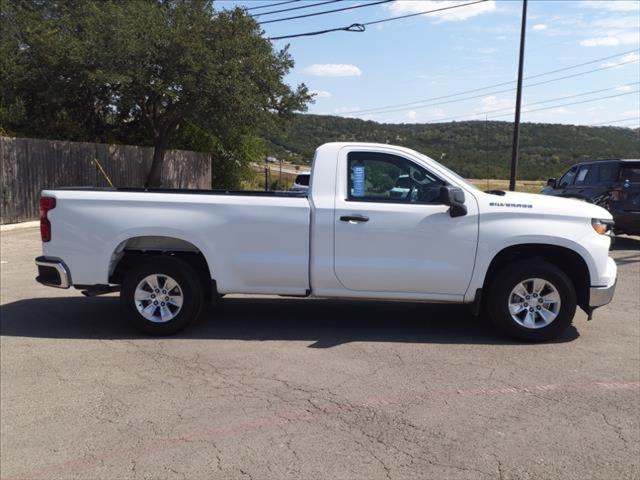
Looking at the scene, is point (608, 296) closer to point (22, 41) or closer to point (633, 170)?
point (633, 170)

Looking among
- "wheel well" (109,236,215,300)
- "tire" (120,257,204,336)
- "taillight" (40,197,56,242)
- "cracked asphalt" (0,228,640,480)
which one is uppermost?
"taillight" (40,197,56,242)

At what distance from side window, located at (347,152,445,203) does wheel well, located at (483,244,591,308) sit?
0.97 meters

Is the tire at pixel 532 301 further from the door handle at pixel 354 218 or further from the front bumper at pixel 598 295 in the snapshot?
the door handle at pixel 354 218

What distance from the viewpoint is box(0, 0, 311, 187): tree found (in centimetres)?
2106

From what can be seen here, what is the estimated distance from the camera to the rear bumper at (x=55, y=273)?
6398 millimetres

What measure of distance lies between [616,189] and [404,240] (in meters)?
8.67

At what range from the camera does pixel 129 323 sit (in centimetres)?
666

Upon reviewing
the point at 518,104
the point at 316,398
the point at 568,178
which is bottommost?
the point at 316,398

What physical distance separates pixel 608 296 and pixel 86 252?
5329 mm

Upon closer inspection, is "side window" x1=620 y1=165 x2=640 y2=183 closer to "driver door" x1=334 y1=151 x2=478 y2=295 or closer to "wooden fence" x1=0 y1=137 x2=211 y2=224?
"driver door" x1=334 y1=151 x2=478 y2=295

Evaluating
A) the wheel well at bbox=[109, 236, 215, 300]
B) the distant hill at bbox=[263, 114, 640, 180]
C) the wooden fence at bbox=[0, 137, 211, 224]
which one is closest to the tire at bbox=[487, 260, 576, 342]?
the wheel well at bbox=[109, 236, 215, 300]

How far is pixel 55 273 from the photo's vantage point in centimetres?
641

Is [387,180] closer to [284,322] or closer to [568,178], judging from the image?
[284,322]


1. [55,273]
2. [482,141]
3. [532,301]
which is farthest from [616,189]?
[482,141]
